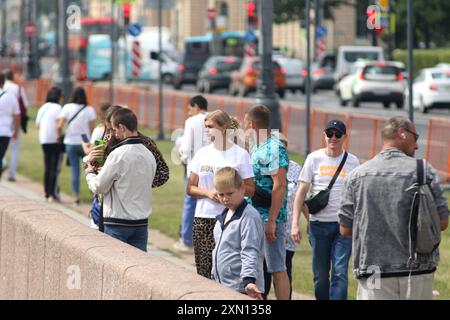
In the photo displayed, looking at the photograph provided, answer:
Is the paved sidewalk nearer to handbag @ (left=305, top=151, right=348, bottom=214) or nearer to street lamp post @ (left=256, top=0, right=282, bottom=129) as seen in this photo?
handbag @ (left=305, top=151, right=348, bottom=214)

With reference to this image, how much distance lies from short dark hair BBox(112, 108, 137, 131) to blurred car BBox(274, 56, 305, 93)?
45.1 m

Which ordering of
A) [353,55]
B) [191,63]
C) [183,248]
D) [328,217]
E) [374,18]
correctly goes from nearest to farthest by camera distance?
[328,217], [183,248], [374,18], [353,55], [191,63]

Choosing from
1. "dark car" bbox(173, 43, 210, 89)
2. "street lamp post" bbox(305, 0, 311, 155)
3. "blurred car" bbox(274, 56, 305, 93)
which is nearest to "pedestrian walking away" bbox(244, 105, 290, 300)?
"street lamp post" bbox(305, 0, 311, 155)

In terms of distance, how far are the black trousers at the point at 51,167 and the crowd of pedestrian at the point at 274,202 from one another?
8.75 meters

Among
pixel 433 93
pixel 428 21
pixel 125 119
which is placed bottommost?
pixel 433 93

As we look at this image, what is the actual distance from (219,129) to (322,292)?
1.65 m

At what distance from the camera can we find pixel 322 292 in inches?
407

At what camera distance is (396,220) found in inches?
287

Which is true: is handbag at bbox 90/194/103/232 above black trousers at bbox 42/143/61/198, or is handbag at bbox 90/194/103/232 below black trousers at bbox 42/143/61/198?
above

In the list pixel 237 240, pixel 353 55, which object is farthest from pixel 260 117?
pixel 353 55

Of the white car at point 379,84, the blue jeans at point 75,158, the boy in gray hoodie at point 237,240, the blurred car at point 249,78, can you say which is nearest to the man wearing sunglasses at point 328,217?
the boy in gray hoodie at point 237,240

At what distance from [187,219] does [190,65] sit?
50751mm

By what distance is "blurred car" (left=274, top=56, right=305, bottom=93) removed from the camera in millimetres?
54844

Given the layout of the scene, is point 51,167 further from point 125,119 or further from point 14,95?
point 125,119
